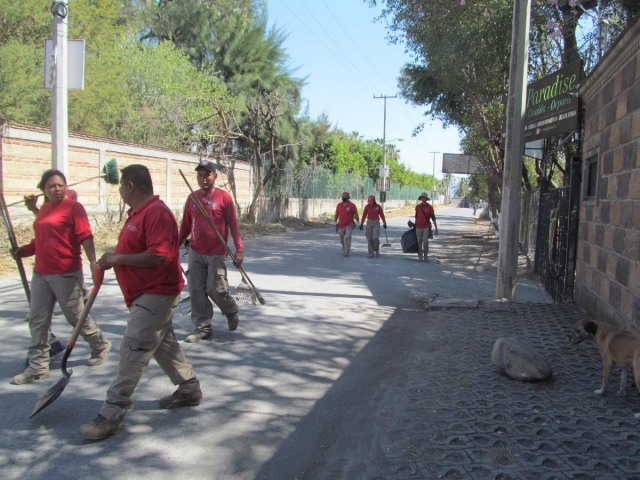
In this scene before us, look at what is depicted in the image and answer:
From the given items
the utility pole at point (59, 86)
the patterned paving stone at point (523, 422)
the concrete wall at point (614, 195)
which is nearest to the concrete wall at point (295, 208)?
the utility pole at point (59, 86)

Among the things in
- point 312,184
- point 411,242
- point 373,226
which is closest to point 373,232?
point 373,226

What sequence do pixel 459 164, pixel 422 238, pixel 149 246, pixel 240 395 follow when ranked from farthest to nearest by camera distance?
pixel 459 164
pixel 422 238
pixel 240 395
pixel 149 246

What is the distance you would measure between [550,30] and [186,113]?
1479 cm

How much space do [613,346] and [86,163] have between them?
1433cm

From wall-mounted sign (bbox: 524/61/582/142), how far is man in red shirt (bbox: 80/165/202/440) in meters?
6.24

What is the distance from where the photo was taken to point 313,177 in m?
32.9

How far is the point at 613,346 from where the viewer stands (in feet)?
13.7

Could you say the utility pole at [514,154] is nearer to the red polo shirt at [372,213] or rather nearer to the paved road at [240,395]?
the paved road at [240,395]

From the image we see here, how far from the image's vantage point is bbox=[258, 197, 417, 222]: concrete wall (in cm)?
2659

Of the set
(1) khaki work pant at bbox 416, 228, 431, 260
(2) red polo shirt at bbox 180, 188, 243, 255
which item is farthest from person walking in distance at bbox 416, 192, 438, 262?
(2) red polo shirt at bbox 180, 188, 243, 255

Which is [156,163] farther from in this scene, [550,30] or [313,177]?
[313,177]

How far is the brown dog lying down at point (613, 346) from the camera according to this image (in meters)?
3.96

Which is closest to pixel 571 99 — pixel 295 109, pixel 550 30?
pixel 550 30

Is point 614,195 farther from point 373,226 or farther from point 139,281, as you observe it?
point 373,226
